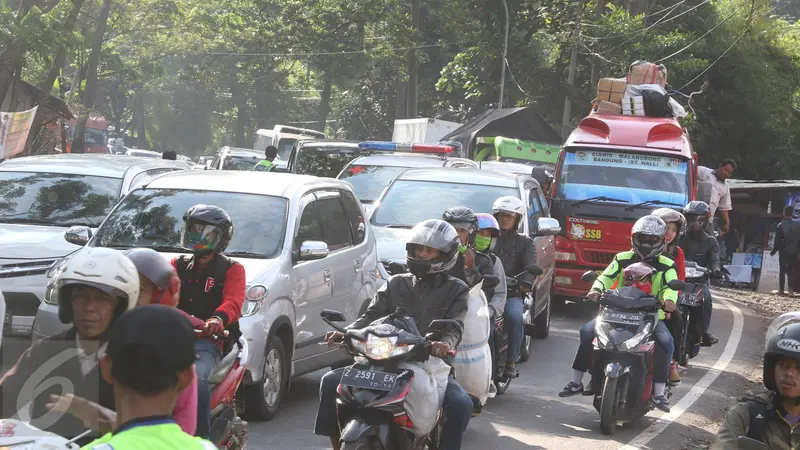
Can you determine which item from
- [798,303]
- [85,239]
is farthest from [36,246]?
[798,303]

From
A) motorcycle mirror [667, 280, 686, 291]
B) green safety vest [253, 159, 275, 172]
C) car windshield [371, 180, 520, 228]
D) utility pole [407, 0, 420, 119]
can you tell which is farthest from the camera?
utility pole [407, 0, 420, 119]

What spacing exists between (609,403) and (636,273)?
1182mm

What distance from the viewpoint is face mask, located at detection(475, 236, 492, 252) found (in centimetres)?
931

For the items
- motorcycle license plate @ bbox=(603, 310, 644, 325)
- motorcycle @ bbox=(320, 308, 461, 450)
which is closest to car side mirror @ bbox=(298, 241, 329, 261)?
motorcycle license plate @ bbox=(603, 310, 644, 325)

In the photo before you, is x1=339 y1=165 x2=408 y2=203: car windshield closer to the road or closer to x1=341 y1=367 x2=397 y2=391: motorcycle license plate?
the road

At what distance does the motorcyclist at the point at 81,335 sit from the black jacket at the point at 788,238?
20.1m

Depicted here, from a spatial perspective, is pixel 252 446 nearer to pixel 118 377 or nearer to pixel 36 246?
pixel 36 246

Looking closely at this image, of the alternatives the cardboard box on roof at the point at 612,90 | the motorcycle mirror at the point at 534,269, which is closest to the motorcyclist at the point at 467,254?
the motorcycle mirror at the point at 534,269

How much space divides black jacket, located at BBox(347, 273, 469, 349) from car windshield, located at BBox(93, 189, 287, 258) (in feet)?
7.65

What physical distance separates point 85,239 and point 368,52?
42442 mm

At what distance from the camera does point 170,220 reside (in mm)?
9023

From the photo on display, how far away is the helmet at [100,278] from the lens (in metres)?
4.01

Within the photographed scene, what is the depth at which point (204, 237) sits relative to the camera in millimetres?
6445

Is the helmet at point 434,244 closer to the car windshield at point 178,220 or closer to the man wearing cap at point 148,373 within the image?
the car windshield at point 178,220
